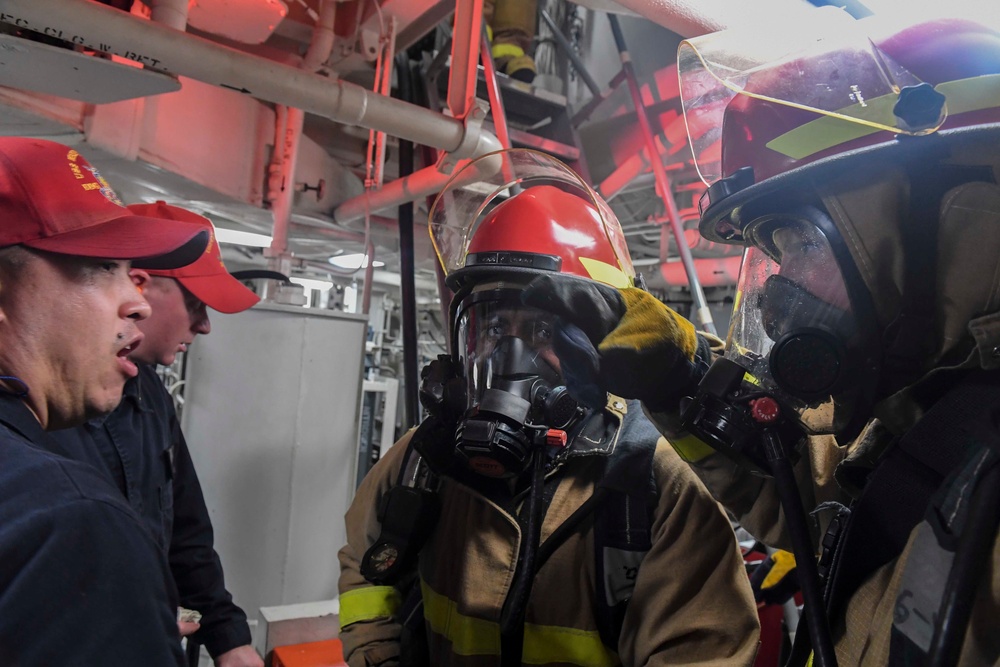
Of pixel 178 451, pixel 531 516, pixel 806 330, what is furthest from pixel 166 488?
pixel 806 330

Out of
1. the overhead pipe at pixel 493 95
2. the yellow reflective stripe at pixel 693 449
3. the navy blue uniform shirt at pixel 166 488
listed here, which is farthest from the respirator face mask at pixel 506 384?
the overhead pipe at pixel 493 95

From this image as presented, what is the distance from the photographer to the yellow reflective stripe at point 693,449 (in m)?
1.44

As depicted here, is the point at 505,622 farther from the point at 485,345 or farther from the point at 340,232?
the point at 340,232

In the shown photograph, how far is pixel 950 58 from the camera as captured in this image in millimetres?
1000

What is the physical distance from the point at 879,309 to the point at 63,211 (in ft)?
4.85

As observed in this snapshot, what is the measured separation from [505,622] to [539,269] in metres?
0.92

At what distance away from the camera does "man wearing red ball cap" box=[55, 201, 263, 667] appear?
81.0 inches

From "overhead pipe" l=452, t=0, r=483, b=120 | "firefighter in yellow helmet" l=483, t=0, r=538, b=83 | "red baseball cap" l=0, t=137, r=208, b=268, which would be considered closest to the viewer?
"red baseball cap" l=0, t=137, r=208, b=268

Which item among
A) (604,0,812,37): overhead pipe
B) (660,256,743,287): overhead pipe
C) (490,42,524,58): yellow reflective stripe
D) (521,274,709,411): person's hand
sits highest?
(490,42,524,58): yellow reflective stripe

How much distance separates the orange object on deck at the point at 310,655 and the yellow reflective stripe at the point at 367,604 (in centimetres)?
41

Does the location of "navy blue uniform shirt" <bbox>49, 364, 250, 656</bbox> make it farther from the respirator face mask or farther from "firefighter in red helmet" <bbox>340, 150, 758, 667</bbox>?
the respirator face mask

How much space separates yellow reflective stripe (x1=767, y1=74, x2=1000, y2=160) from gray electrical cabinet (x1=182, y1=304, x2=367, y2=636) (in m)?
2.58

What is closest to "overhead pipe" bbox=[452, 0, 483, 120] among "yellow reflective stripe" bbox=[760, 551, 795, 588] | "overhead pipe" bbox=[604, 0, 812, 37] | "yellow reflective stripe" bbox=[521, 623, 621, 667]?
"overhead pipe" bbox=[604, 0, 812, 37]

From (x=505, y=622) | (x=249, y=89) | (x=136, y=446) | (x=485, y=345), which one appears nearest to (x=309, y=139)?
(x=249, y=89)
